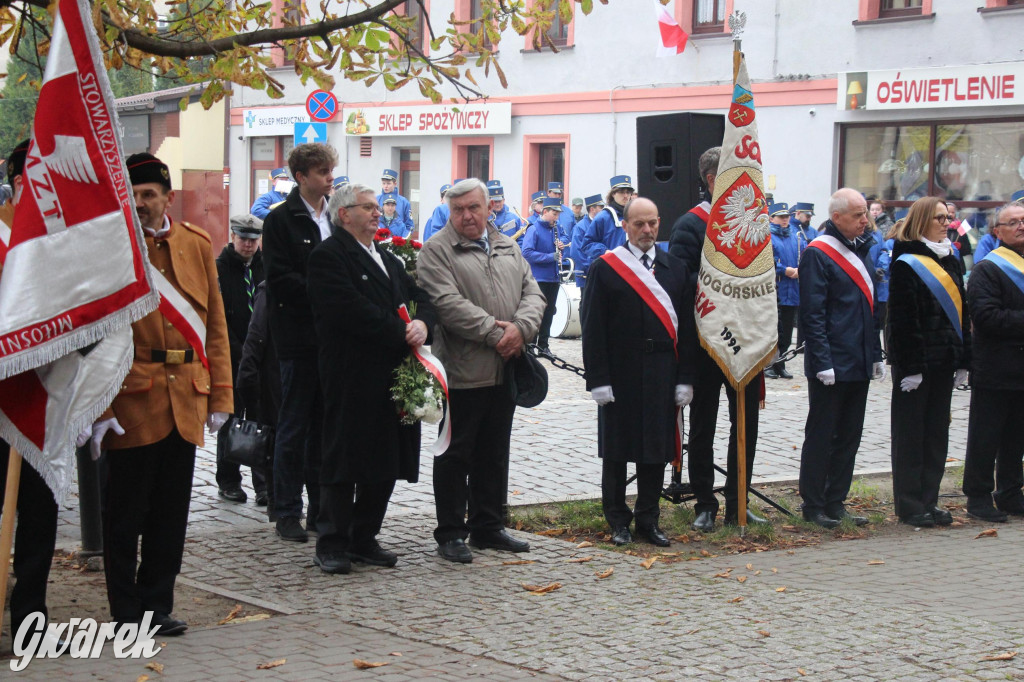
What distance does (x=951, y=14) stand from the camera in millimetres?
21781

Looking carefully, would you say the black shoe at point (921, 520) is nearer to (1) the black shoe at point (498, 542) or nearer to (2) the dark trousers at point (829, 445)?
(2) the dark trousers at point (829, 445)

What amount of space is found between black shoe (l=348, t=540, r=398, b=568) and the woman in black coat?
350cm

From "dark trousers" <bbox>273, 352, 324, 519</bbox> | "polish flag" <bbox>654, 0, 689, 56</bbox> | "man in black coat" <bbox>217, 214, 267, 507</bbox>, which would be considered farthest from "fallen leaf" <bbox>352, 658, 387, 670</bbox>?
"polish flag" <bbox>654, 0, 689, 56</bbox>

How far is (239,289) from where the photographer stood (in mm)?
8938

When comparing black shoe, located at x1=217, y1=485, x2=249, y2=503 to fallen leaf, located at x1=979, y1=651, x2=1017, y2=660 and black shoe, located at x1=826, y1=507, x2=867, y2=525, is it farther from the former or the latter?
fallen leaf, located at x1=979, y1=651, x2=1017, y2=660

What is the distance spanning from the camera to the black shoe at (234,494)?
905cm

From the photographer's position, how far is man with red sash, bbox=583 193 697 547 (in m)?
7.85

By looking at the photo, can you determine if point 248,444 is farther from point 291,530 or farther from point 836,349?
point 836,349

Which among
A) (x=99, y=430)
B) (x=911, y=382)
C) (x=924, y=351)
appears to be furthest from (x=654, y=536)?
(x=99, y=430)

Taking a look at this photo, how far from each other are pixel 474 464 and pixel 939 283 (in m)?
3.26

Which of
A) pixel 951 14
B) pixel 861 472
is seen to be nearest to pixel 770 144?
pixel 951 14

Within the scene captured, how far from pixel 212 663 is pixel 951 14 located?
1925 centimetres

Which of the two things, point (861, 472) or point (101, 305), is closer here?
point (101, 305)

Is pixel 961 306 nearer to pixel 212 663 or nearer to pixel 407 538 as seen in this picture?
pixel 407 538
